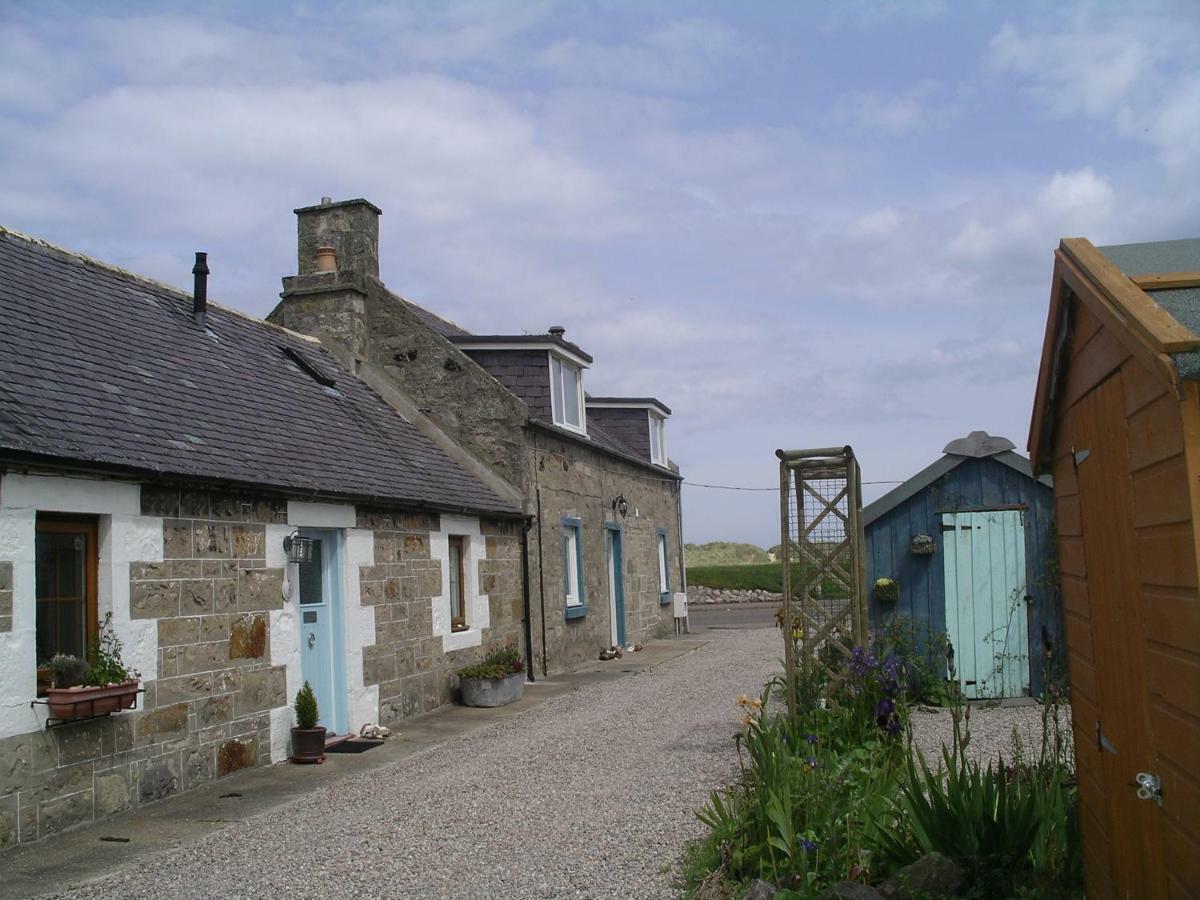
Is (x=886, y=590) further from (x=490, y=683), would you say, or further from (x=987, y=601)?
(x=490, y=683)

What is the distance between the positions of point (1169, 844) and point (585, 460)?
56.1ft

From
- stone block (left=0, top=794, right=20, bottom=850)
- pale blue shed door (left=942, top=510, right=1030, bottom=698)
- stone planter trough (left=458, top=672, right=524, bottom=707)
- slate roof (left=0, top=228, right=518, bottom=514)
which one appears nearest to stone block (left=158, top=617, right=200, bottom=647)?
slate roof (left=0, top=228, right=518, bottom=514)

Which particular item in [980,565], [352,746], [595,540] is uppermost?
[595,540]

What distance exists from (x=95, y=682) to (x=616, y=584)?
1469 centimetres

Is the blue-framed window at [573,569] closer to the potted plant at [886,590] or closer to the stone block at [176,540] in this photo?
the potted plant at [886,590]

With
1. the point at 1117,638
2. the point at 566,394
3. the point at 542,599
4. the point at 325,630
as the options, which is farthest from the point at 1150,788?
the point at 566,394

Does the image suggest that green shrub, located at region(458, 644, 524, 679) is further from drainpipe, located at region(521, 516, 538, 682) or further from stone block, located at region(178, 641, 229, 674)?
stone block, located at region(178, 641, 229, 674)

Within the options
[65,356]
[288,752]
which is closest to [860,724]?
[288,752]

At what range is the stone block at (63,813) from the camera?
7.62 meters

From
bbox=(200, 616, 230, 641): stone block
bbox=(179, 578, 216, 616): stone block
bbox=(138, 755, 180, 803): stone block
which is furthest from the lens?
bbox=(200, 616, 230, 641): stone block

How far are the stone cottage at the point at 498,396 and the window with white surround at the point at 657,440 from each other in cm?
523

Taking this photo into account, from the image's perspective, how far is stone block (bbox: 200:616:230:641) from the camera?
9.59 meters

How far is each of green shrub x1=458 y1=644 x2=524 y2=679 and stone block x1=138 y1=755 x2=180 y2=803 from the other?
5.61 meters

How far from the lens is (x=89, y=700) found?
7.89 metres
